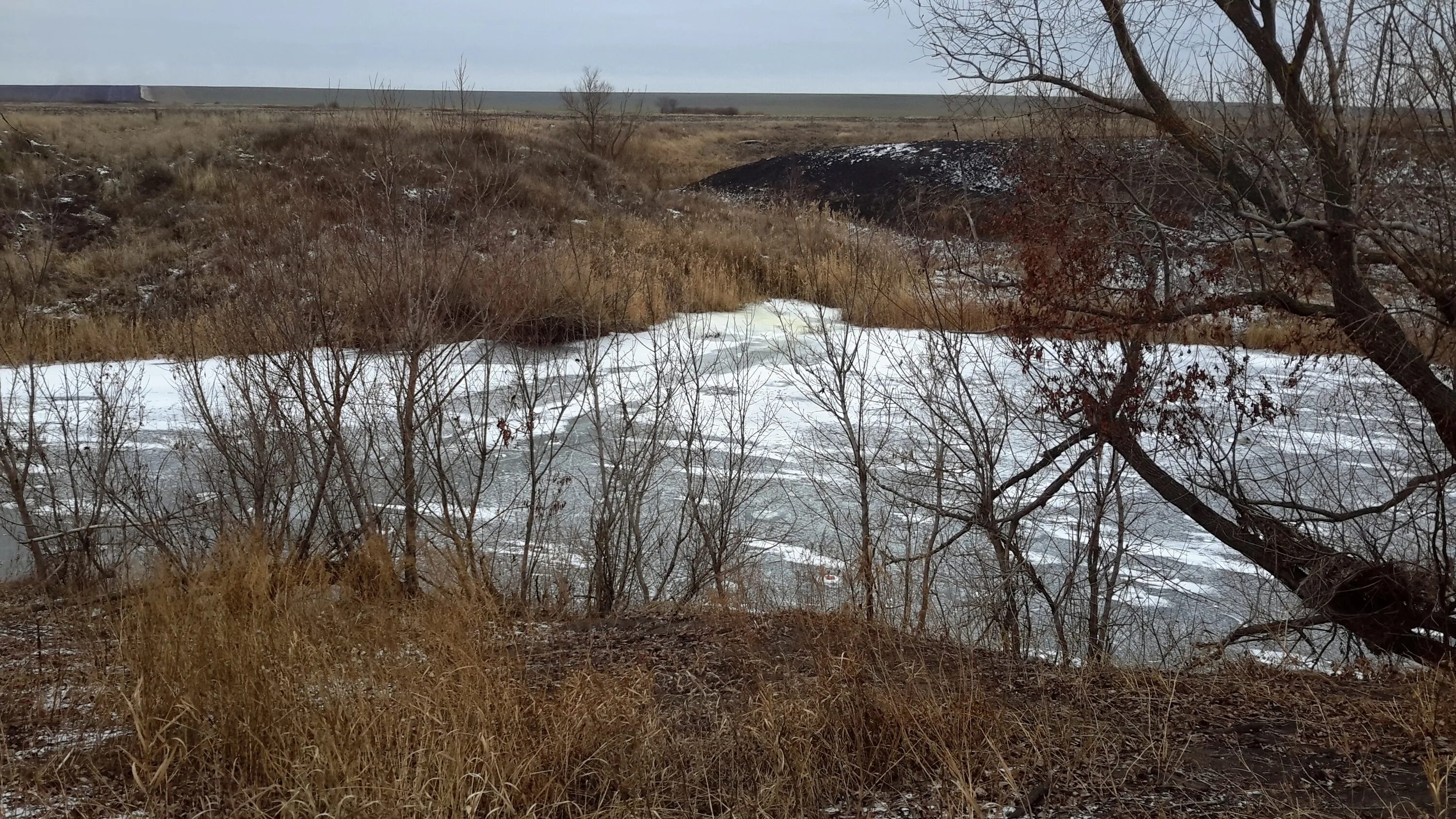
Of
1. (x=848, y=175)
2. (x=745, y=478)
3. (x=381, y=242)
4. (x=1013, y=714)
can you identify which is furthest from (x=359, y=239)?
(x=848, y=175)

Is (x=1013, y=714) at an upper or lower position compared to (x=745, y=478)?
upper

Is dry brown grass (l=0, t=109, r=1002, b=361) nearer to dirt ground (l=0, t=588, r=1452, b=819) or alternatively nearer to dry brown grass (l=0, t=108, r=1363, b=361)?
dry brown grass (l=0, t=108, r=1363, b=361)

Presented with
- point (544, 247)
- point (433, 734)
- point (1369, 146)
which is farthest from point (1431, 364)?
point (544, 247)

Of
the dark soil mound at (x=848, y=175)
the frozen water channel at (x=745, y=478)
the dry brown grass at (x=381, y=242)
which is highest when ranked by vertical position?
the dark soil mound at (x=848, y=175)

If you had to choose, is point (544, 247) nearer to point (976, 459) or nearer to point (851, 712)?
point (976, 459)

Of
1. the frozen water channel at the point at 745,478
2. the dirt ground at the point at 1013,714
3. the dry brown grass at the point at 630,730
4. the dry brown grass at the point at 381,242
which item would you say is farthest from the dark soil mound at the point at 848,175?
the dry brown grass at the point at 630,730

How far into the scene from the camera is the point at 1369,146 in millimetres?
5641

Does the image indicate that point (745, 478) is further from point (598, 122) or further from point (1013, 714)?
point (598, 122)

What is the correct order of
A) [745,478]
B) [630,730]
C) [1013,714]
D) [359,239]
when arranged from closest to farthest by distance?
[630,730] < [1013,714] < [745,478] < [359,239]

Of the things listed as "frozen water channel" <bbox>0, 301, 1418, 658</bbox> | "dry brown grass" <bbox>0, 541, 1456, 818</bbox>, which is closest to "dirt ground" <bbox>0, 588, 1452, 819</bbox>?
"dry brown grass" <bbox>0, 541, 1456, 818</bbox>

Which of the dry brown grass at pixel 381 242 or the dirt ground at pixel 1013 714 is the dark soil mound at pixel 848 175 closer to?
the dry brown grass at pixel 381 242

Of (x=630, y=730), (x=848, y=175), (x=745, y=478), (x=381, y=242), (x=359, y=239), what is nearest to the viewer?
(x=630, y=730)

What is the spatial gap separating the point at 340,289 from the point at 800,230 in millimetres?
13602

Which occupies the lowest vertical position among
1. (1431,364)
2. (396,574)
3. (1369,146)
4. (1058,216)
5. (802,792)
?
(396,574)
